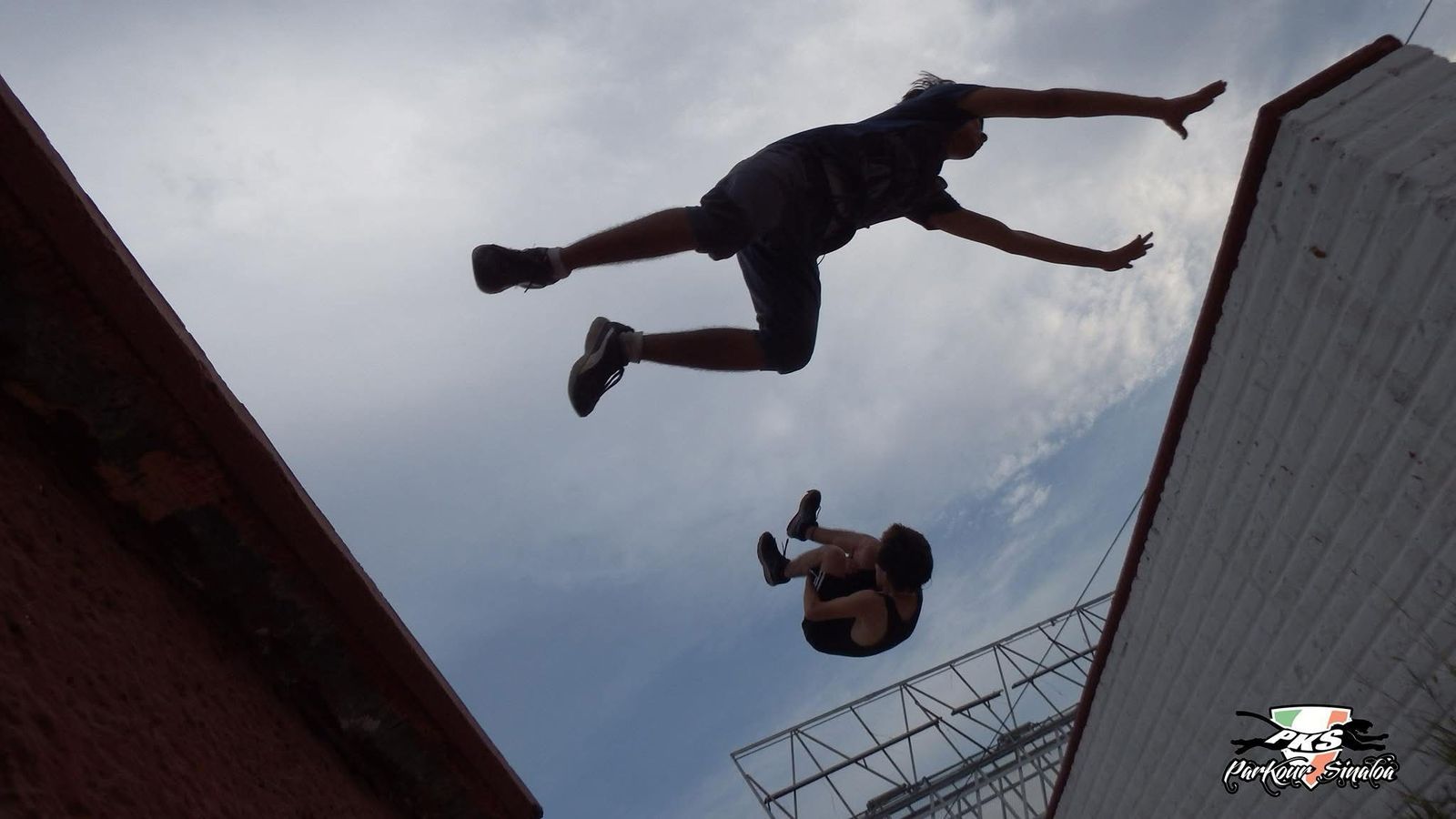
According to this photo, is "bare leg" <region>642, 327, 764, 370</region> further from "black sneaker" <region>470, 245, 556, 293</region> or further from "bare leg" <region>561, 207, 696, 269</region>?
"black sneaker" <region>470, 245, 556, 293</region>

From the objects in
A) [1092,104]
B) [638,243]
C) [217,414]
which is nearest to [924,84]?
[1092,104]

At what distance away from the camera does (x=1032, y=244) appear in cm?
391

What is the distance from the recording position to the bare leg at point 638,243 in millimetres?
2869

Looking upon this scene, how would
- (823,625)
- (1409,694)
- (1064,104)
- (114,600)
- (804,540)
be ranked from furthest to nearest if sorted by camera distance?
1. (804,540)
2. (823,625)
3. (1409,694)
4. (1064,104)
5. (114,600)

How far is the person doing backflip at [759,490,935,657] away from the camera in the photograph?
3.98m

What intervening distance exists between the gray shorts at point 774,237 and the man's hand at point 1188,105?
1.45 meters

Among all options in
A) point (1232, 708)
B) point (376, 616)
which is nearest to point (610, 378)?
point (376, 616)

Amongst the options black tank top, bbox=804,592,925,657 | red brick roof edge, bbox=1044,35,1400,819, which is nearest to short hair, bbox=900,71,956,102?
red brick roof edge, bbox=1044,35,1400,819

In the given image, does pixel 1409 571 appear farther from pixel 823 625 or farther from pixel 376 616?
pixel 376 616

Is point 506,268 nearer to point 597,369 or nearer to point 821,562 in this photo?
point 597,369

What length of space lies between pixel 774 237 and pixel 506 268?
3.51ft

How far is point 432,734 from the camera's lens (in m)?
2.08

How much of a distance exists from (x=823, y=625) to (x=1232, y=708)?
94.0 inches

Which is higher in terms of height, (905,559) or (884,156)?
(884,156)
